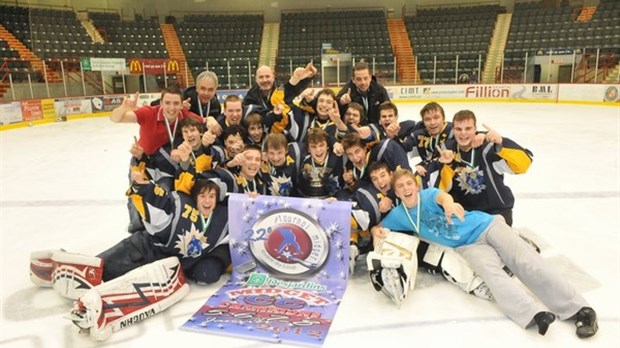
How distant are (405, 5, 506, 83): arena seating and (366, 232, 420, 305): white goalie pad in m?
15.8

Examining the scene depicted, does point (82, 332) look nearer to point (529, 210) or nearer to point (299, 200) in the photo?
point (299, 200)

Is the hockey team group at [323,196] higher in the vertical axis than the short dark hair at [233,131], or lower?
lower

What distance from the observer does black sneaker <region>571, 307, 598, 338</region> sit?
7.23ft

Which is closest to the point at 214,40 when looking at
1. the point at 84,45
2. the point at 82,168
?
the point at 84,45

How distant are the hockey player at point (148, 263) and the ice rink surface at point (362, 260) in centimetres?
9

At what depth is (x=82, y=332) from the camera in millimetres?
2355

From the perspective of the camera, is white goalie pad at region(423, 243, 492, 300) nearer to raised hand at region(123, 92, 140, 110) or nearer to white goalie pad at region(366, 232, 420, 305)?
white goalie pad at region(366, 232, 420, 305)

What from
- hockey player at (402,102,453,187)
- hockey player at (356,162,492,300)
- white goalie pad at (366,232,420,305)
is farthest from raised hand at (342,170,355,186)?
white goalie pad at (366,232,420,305)

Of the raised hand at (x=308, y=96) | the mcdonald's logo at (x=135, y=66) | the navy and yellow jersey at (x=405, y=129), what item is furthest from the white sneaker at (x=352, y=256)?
the mcdonald's logo at (x=135, y=66)

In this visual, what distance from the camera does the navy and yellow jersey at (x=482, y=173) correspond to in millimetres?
2916

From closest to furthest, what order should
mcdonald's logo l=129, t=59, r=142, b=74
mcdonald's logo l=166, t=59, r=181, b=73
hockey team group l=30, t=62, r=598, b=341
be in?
hockey team group l=30, t=62, r=598, b=341
mcdonald's logo l=129, t=59, r=142, b=74
mcdonald's logo l=166, t=59, r=181, b=73

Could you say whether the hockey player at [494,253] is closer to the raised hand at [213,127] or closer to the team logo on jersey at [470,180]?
the team logo on jersey at [470,180]

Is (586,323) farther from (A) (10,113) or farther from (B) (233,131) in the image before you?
(A) (10,113)

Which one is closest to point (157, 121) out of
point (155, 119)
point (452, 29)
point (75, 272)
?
point (155, 119)
